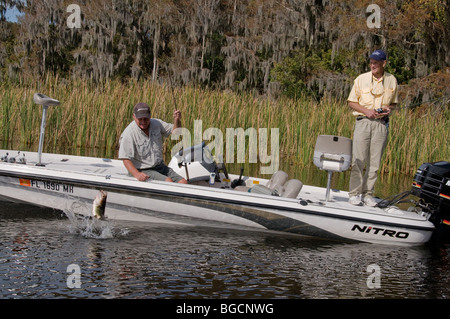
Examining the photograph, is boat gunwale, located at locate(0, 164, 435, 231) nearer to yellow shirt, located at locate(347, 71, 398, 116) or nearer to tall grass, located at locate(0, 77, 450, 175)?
yellow shirt, located at locate(347, 71, 398, 116)

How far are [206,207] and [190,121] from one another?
20.9ft

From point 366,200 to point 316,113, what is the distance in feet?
19.5

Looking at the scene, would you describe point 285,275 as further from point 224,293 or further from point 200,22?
point 200,22

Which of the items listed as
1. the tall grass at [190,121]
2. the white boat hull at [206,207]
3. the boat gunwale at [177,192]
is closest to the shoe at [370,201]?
the white boat hull at [206,207]

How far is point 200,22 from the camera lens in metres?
34.0

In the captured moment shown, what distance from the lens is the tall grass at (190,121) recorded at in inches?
487

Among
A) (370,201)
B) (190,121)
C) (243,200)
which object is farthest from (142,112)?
(190,121)

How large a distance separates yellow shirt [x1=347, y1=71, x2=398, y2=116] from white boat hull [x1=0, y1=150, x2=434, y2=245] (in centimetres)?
119

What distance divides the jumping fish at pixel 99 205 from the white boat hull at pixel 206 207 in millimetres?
251

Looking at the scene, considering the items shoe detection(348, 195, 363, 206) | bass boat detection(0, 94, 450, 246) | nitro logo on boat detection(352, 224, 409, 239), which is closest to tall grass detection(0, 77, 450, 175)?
bass boat detection(0, 94, 450, 246)

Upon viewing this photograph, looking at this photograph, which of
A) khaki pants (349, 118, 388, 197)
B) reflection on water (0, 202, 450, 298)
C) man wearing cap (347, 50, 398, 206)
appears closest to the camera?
reflection on water (0, 202, 450, 298)

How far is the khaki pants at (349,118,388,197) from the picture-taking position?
7.28 meters
